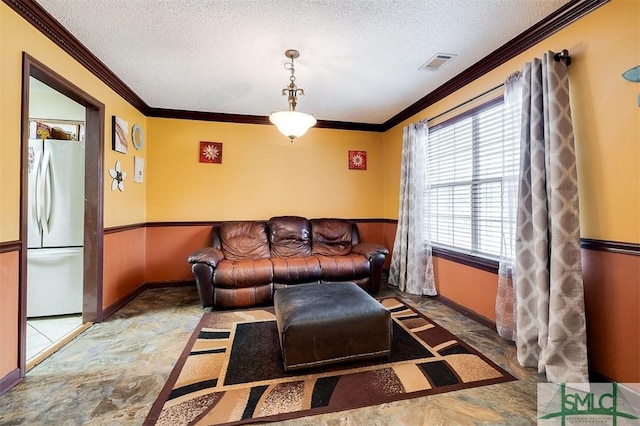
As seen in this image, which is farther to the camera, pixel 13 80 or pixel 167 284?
pixel 167 284

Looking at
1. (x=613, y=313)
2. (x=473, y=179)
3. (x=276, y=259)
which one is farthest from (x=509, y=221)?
(x=276, y=259)

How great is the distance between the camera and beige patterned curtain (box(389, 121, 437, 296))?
11.3 feet

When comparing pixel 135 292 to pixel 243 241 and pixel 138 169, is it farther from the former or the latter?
pixel 138 169

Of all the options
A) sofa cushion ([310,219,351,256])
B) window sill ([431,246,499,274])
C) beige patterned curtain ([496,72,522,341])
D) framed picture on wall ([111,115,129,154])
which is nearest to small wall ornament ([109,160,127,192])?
framed picture on wall ([111,115,129,154])

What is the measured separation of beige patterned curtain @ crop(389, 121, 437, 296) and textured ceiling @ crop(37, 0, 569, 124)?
64 centimetres

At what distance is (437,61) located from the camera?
8.43 feet

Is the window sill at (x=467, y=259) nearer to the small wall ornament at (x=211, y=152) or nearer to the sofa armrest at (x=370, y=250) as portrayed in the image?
the sofa armrest at (x=370, y=250)

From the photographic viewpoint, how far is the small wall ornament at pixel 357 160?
4.52 metres

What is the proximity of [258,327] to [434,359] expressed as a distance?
1520mm

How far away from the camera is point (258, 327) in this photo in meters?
2.64

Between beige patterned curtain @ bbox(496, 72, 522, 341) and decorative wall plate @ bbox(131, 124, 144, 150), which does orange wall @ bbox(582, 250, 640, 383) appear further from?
decorative wall plate @ bbox(131, 124, 144, 150)

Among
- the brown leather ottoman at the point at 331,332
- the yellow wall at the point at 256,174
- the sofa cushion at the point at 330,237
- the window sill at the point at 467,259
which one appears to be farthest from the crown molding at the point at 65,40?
the window sill at the point at 467,259

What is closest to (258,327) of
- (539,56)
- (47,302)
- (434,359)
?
(434,359)

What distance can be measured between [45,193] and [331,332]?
3.06 m
